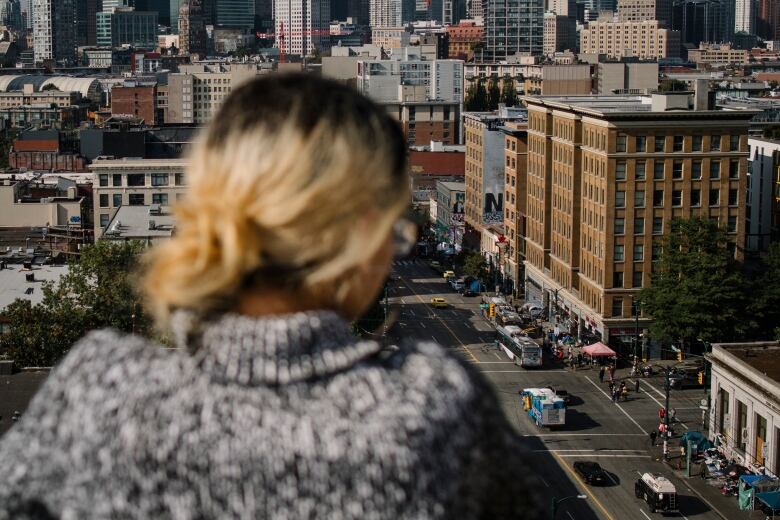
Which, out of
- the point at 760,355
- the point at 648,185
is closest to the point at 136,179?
the point at 648,185

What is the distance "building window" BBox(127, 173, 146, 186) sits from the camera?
94875 millimetres

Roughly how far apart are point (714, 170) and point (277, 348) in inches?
3083

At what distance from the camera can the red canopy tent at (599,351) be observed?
76.2m

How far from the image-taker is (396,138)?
4.34 m

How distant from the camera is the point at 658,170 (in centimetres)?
7994

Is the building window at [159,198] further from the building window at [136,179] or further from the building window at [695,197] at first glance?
the building window at [695,197]

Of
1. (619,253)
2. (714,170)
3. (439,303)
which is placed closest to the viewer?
(714,170)

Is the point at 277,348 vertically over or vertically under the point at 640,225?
over

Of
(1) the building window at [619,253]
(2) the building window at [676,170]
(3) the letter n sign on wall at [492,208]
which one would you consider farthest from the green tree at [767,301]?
(3) the letter n sign on wall at [492,208]

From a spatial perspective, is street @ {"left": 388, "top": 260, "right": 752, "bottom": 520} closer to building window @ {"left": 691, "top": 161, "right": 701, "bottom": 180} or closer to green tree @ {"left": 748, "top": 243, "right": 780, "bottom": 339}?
green tree @ {"left": 748, "top": 243, "right": 780, "bottom": 339}

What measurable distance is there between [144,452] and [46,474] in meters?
0.31

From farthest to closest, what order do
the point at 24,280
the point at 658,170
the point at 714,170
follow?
1. the point at 24,280
2. the point at 714,170
3. the point at 658,170

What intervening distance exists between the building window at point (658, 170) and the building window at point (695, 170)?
163cm

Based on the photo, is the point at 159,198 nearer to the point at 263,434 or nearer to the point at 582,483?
the point at 582,483
